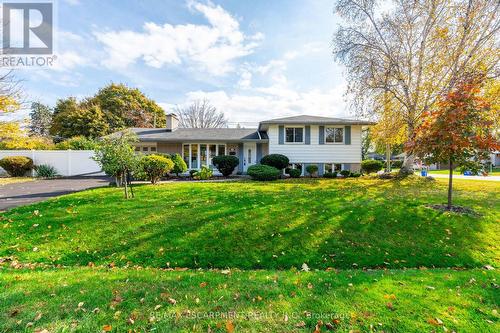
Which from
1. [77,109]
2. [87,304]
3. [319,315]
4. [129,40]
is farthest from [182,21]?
[77,109]

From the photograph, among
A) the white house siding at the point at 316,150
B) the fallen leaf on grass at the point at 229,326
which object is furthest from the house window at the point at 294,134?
the fallen leaf on grass at the point at 229,326

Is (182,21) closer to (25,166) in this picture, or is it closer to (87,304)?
(87,304)

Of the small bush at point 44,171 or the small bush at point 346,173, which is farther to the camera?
the small bush at point 44,171

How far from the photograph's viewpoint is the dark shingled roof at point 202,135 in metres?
17.1

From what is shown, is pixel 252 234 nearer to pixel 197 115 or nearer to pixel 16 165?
pixel 16 165

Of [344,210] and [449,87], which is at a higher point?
[449,87]

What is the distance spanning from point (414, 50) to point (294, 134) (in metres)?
9.36

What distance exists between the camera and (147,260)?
185 inches

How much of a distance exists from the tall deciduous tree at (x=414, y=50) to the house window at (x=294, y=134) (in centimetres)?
424

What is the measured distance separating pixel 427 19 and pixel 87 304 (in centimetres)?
2033

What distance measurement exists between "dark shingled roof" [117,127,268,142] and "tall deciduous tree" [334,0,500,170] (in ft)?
27.3

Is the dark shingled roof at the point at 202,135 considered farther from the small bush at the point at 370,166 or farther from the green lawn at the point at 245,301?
the green lawn at the point at 245,301

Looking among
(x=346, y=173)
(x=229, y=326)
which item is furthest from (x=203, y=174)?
(x=229, y=326)

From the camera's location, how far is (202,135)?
1827 centimetres
